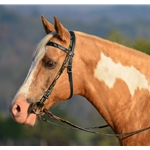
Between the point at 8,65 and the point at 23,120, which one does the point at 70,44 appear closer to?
the point at 23,120

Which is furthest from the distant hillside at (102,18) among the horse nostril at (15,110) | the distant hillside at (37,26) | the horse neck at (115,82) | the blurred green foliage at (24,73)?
the horse nostril at (15,110)

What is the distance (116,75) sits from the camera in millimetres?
4410

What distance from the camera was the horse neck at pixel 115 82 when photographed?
172 inches

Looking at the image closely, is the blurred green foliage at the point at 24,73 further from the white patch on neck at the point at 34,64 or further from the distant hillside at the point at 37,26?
the white patch on neck at the point at 34,64

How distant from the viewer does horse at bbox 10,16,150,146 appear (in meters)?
4.32

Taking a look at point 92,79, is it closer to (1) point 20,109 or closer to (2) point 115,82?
(2) point 115,82

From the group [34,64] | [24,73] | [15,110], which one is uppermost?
[34,64]

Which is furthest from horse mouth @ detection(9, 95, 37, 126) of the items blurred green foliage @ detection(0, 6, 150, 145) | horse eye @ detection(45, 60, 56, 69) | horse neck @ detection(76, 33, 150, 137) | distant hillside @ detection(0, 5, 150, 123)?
distant hillside @ detection(0, 5, 150, 123)

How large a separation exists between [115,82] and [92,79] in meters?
0.23

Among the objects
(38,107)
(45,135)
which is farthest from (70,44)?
(45,135)

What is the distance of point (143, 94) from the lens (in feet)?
14.4

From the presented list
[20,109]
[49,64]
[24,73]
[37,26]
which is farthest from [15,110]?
[37,26]

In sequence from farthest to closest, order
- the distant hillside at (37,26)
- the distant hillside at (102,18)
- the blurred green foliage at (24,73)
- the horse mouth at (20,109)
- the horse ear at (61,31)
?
the distant hillside at (102,18)
the distant hillside at (37,26)
the blurred green foliage at (24,73)
the horse ear at (61,31)
the horse mouth at (20,109)

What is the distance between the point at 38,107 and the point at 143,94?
1.03 metres
